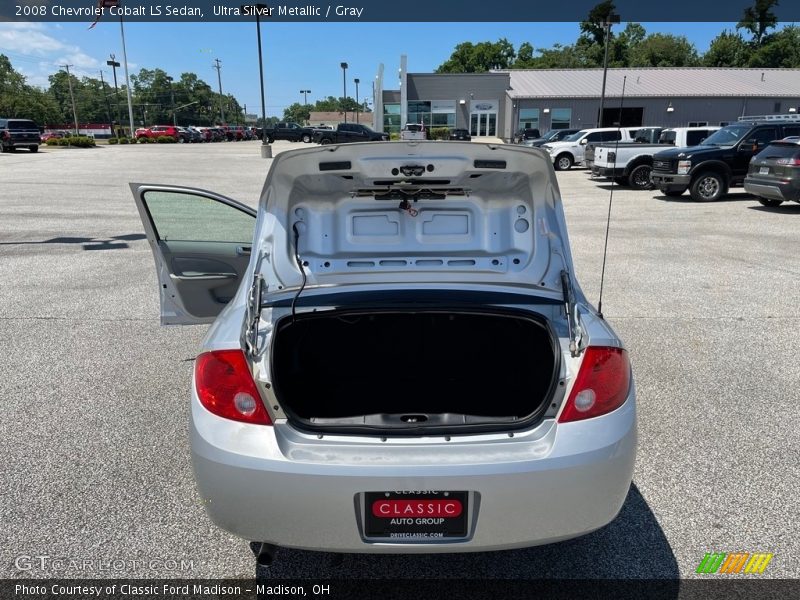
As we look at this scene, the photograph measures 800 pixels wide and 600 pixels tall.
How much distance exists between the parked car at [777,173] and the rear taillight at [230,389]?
1348 centimetres

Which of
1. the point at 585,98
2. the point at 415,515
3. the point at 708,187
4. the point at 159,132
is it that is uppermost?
the point at 585,98

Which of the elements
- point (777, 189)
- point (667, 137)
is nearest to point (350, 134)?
point (667, 137)

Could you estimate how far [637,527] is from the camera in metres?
2.75

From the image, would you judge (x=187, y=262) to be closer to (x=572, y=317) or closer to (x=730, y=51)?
(x=572, y=317)

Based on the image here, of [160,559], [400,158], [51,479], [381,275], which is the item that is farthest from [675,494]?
[51,479]

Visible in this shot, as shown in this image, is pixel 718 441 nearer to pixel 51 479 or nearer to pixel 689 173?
pixel 51 479

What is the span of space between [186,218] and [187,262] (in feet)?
5.87

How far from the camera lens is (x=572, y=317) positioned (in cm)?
227

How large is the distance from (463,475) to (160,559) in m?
1.47

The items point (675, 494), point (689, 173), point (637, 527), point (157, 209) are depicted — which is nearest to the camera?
point (637, 527)

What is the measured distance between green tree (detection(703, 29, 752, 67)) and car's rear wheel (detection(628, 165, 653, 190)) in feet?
229

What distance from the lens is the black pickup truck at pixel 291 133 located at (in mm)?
47531

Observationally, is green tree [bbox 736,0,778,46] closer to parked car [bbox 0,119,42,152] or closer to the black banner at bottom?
parked car [bbox 0,119,42,152]

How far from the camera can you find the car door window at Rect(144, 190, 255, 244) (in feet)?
13.9
